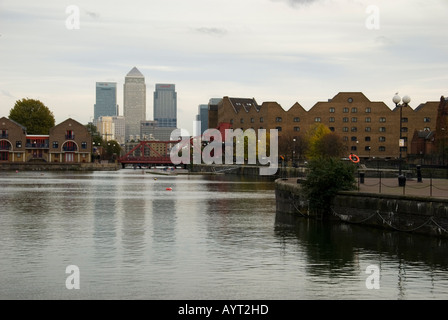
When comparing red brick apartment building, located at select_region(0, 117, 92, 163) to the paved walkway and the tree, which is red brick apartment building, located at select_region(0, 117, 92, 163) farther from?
the paved walkway

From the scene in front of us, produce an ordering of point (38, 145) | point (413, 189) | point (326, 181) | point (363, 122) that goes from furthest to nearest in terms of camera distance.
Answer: point (38, 145), point (363, 122), point (413, 189), point (326, 181)

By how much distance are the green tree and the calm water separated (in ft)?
4.43

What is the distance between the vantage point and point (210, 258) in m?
26.2

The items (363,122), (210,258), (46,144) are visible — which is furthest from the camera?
(46,144)

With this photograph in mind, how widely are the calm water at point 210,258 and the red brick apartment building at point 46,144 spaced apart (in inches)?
5139

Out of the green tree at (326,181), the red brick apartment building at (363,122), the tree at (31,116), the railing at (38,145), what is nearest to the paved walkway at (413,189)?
the green tree at (326,181)

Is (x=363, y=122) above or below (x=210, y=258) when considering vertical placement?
above

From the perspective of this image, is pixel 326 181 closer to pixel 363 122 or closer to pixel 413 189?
pixel 413 189

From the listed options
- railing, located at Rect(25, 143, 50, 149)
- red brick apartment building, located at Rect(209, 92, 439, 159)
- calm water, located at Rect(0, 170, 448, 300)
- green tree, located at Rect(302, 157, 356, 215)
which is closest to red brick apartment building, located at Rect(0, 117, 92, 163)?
railing, located at Rect(25, 143, 50, 149)

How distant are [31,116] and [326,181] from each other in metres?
154

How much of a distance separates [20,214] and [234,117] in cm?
14652

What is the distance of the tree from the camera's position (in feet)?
582

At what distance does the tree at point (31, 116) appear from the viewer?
177m

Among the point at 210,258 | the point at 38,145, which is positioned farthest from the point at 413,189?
the point at 38,145
